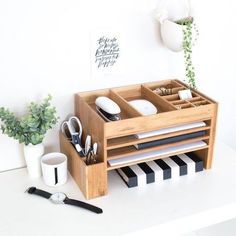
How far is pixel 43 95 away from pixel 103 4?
1.05ft

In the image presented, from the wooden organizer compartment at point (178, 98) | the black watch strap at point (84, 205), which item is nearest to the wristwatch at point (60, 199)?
the black watch strap at point (84, 205)

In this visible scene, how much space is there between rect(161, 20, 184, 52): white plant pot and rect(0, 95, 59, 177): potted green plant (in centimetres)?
40

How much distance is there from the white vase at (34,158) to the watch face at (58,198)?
0.41 feet

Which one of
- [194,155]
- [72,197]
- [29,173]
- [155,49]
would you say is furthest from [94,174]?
[155,49]

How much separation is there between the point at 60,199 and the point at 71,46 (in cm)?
44

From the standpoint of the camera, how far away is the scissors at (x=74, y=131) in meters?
1.19

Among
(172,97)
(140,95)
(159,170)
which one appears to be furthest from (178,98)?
(159,170)

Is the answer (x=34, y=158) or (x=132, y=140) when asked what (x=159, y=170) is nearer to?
(x=132, y=140)

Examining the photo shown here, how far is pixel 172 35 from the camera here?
124 centimetres

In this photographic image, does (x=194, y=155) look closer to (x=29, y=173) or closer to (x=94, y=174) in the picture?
(x=94, y=174)

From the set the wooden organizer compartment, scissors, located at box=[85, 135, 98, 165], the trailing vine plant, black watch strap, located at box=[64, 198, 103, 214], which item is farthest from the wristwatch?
the trailing vine plant

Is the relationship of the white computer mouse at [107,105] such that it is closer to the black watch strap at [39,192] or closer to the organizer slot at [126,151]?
the organizer slot at [126,151]

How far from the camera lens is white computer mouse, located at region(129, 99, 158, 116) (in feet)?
3.99

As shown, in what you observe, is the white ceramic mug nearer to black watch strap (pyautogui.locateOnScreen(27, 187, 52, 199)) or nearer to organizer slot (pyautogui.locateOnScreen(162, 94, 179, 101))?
black watch strap (pyautogui.locateOnScreen(27, 187, 52, 199))
